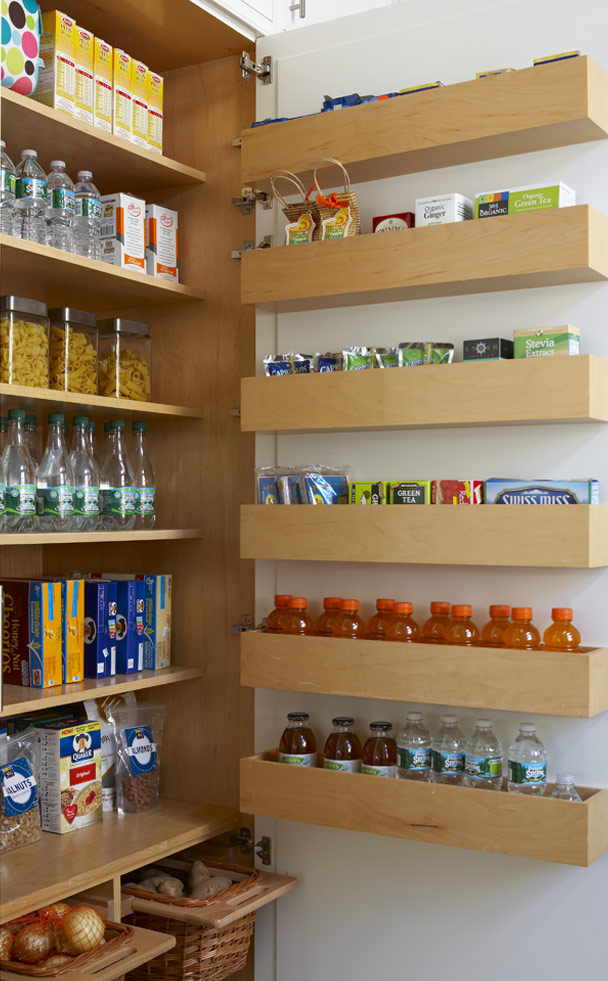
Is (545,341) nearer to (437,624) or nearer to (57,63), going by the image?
(437,624)

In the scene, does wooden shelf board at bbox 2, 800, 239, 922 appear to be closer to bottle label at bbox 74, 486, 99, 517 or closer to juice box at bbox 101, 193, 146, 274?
bottle label at bbox 74, 486, 99, 517

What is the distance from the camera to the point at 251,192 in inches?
94.8

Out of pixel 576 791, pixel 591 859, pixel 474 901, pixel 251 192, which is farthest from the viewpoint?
pixel 251 192

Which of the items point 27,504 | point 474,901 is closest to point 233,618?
point 27,504

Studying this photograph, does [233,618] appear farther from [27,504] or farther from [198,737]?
[27,504]

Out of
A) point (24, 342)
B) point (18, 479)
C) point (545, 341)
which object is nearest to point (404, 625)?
point (545, 341)

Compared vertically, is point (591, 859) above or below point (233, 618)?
below

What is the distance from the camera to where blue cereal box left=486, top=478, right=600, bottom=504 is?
190 cm

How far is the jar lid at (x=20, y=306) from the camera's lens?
2.09m

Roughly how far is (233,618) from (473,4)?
1452 millimetres

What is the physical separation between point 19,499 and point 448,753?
1007mm

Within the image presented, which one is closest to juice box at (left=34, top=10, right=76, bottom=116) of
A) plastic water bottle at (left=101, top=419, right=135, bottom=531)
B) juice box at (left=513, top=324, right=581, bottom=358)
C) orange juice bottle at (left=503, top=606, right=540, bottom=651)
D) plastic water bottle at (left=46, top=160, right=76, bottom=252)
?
plastic water bottle at (left=46, top=160, right=76, bottom=252)

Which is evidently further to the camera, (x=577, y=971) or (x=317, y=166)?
(x=317, y=166)

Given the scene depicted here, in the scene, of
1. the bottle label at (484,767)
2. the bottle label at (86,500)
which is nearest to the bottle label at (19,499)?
the bottle label at (86,500)
